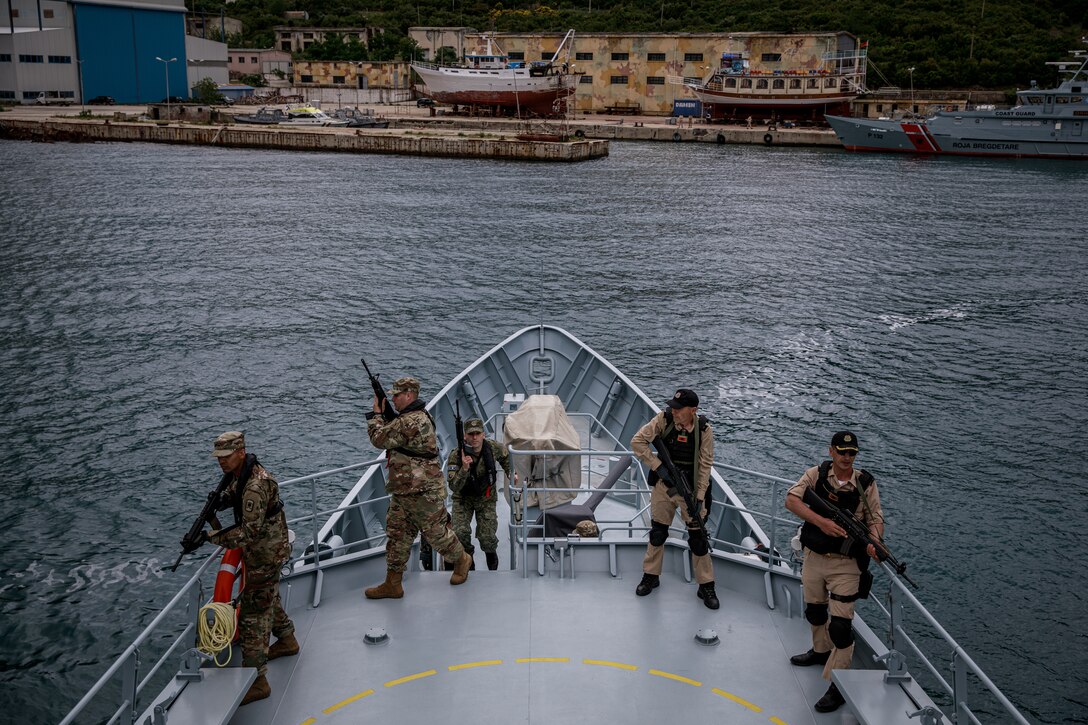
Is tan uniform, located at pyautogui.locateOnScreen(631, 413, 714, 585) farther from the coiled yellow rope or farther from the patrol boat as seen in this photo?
the coiled yellow rope

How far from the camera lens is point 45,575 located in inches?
631

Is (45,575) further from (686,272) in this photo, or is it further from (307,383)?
(686,272)

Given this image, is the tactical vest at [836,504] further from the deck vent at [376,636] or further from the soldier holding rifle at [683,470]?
the deck vent at [376,636]

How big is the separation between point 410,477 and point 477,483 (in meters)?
1.14

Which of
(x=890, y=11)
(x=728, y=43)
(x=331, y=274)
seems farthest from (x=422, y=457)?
(x=890, y=11)

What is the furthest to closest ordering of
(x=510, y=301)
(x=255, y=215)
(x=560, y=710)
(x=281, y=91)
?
(x=281, y=91) → (x=255, y=215) → (x=510, y=301) → (x=560, y=710)

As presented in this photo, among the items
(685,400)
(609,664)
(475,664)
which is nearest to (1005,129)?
(685,400)

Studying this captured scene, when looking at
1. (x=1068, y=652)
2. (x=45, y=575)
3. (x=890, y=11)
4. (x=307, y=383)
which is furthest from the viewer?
(x=890, y=11)

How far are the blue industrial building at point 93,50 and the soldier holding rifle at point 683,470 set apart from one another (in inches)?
4309

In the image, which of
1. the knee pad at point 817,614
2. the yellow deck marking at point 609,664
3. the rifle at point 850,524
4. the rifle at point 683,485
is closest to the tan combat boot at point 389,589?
the yellow deck marking at point 609,664

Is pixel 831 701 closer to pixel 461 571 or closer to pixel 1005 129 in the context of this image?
pixel 461 571

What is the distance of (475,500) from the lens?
979 centimetres

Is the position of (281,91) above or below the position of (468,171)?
above

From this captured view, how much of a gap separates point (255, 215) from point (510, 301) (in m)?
23.3
